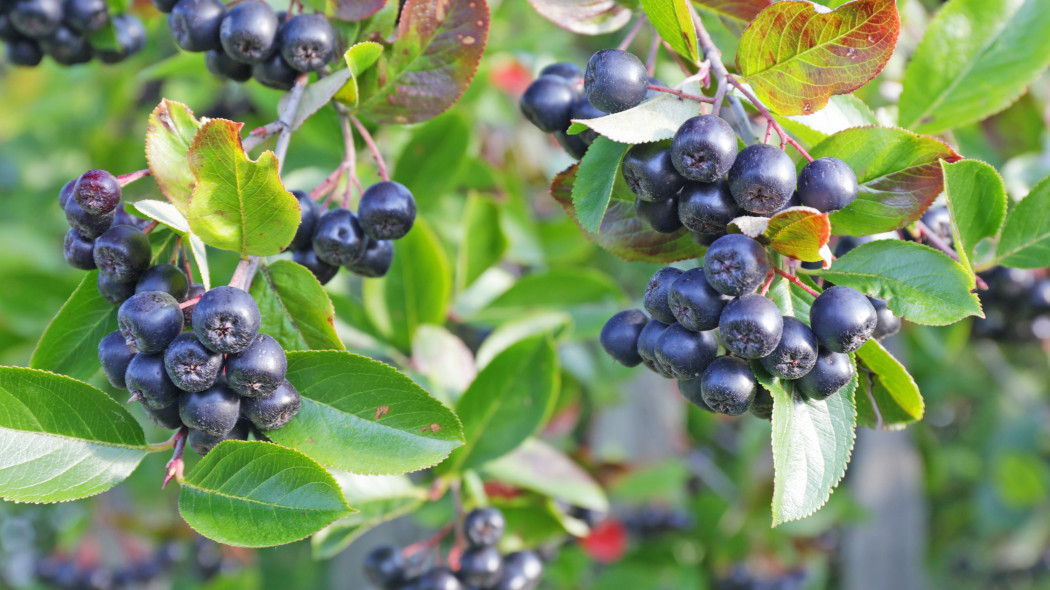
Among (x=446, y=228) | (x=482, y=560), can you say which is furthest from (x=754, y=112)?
(x=446, y=228)

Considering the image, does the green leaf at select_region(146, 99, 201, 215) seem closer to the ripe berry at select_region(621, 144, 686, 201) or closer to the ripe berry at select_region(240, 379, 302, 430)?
the ripe berry at select_region(240, 379, 302, 430)

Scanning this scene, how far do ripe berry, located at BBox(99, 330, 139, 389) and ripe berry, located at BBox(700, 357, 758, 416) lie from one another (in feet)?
2.59

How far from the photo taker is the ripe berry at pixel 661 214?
1.13 meters

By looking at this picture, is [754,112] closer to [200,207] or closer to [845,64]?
[845,64]

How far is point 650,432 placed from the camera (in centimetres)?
366

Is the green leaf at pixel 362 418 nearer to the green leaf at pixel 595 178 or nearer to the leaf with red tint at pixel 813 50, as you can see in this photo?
the green leaf at pixel 595 178

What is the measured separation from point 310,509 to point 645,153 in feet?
2.15

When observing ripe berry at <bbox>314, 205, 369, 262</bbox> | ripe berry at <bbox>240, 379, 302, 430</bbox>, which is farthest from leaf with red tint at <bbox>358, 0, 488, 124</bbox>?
ripe berry at <bbox>240, 379, 302, 430</bbox>

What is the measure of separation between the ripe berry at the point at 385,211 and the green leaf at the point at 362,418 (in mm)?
257

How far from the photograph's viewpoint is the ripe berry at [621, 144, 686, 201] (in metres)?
1.06

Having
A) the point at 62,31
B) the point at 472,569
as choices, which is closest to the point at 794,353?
the point at 472,569

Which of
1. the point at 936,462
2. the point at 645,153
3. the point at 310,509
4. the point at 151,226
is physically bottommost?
the point at 936,462

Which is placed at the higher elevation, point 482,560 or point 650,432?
point 482,560

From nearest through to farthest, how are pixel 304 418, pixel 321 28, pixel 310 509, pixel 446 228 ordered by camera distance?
pixel 310 509 → pixel 304 418 → pixel 321 28 → pixel 446 228
